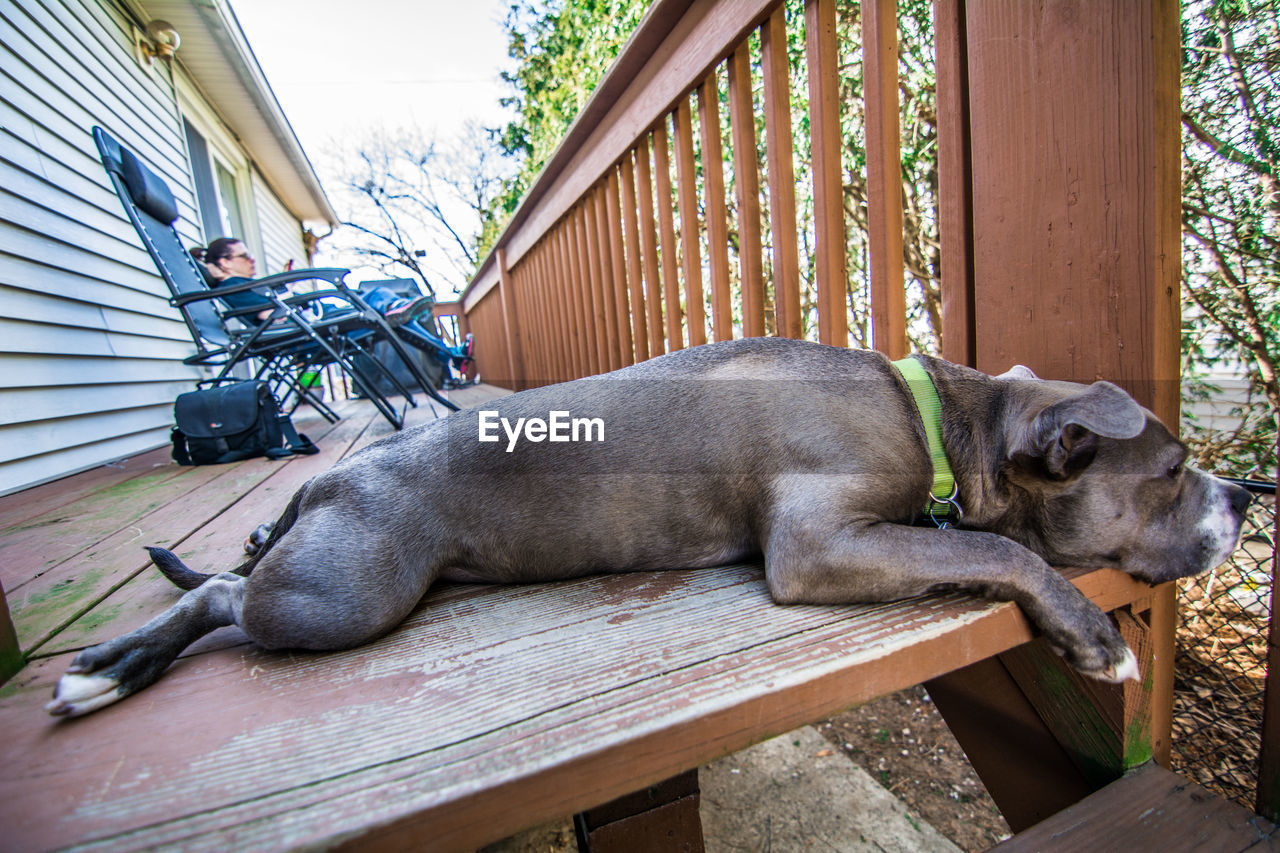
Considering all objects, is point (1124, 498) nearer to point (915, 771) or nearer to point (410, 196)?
point (915, 771)

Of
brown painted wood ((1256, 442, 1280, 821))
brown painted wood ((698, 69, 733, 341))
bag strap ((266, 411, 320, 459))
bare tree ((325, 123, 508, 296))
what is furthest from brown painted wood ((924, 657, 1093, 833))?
bare tree ((325, 123, 508, 296))

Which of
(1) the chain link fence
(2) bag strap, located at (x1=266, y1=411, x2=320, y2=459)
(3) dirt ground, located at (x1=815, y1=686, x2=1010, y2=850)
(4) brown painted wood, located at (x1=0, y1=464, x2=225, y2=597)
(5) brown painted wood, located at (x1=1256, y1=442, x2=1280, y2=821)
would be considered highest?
(2) bag strap, located at (x1=266, y1=411, x2=320, y2=459)

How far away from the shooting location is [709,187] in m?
2.47

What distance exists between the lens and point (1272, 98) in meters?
2.38

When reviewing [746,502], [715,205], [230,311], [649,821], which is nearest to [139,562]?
[649,821]

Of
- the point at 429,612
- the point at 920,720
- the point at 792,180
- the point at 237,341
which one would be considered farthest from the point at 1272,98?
the point at 237,341

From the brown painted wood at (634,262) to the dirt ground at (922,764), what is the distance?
198cm

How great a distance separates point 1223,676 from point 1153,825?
85.1 inches

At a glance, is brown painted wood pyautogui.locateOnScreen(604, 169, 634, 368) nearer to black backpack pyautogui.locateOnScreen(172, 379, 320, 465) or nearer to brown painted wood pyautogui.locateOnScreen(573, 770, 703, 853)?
black backpack pyautogui.locateOnScreen(172, 379, 320, 465)

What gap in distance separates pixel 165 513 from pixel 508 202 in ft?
29.1

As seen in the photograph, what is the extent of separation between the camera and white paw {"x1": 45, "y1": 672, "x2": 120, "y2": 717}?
1127mm

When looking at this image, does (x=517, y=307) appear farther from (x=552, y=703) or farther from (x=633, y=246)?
(x=552, y=703)

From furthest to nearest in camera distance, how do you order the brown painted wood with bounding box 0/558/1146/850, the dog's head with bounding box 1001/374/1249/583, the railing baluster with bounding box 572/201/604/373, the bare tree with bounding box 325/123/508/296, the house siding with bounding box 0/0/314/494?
the bare tree with bounding box 325/123/508/296, the railing baluster with bounding box 572/201/604/373, the house siding with bounding box 0/0/314/494, the dog's head with bounding box 1001/374/1249/583, the brown painted wood with bounding box 0/558/1146/850

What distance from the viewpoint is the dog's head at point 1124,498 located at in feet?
4.65
